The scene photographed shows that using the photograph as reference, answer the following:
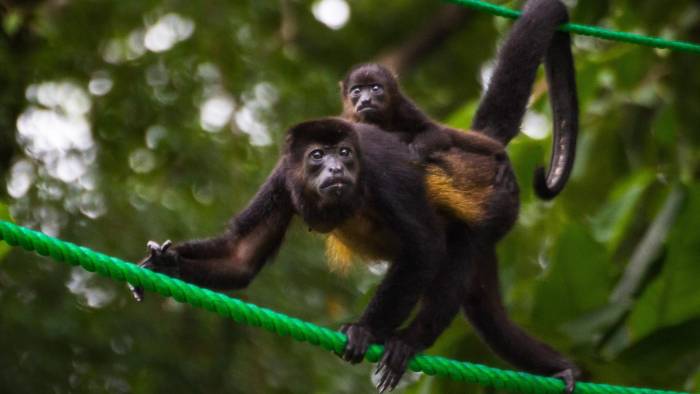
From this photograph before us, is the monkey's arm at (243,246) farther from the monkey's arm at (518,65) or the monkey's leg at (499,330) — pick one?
the monkey's arm at (518,65)

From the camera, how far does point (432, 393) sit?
621cm

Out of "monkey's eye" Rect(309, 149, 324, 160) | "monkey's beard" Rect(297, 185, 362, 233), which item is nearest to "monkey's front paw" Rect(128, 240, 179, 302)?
"monkey's beard" Rect(297, 185, 362, 233)

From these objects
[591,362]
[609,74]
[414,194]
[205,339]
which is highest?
[609,74]

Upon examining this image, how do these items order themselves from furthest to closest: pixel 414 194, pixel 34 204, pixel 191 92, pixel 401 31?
pixel 401 31 < pixel 191 92 < pixel 34 204 < pixel 414 194

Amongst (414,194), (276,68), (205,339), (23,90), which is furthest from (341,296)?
(414,194)

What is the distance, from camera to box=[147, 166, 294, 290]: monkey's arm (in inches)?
191

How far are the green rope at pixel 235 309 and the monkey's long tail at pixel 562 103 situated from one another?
129 centimetres

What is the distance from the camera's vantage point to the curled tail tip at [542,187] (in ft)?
18.2

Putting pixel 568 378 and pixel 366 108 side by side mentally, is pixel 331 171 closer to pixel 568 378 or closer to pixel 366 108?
pixel 366 108

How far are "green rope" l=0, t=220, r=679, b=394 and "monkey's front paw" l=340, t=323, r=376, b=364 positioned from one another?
0.04 metres

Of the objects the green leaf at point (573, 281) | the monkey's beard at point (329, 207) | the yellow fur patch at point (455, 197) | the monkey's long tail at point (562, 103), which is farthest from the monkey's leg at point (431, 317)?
the green leaf at point (573, 281)

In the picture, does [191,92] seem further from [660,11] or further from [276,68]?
[660,11]

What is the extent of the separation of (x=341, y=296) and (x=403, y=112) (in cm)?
262

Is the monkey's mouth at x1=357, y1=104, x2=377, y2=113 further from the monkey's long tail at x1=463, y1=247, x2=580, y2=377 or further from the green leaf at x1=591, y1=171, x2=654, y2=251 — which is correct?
the green leaf at x1=591, y1=171, x2=654, y2=251
